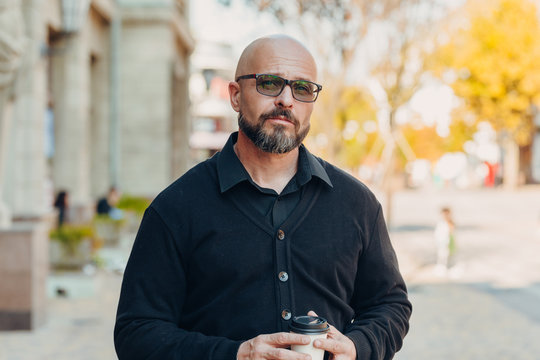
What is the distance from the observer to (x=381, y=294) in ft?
8.20

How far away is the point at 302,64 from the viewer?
→ 2.39 m

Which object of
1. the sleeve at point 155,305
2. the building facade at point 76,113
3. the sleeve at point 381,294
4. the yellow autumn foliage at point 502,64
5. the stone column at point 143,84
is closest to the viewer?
the sleeve at point 155,305

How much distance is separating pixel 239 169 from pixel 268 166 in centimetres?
11

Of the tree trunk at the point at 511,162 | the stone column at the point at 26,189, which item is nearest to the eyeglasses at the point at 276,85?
the stone column at the point at 26,189

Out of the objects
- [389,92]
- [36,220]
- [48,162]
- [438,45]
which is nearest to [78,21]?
[36,220]

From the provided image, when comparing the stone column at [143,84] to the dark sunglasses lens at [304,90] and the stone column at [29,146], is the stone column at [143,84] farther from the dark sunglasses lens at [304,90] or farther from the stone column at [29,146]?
the dark sunglasses lens at [304,90]

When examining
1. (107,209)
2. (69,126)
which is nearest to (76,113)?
(69,126)

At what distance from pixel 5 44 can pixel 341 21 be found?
732 centimetres

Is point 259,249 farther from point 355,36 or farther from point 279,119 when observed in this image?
point 355,36

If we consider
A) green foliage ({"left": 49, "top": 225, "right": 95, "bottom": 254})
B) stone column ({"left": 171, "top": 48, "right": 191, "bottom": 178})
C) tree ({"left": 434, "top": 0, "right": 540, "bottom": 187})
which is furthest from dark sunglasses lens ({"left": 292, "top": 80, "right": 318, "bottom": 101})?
tree ({"left": 434, "top": 0, "right": 540, "bottom": 187})

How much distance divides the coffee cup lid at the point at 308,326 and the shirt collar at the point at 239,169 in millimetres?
491

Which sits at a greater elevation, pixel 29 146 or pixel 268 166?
pixel 268 166

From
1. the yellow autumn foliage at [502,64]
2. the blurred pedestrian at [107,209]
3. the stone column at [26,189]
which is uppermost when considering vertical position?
the yellow autumn foliage at [502,64]

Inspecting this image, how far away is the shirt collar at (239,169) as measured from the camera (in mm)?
2367
